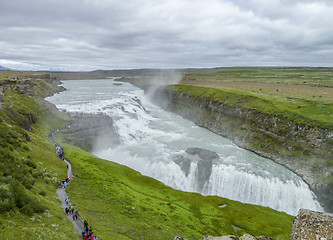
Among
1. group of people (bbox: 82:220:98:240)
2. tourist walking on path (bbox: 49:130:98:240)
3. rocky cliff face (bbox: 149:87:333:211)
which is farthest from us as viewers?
rocky cliff face (bbox: 149:87:333:211)

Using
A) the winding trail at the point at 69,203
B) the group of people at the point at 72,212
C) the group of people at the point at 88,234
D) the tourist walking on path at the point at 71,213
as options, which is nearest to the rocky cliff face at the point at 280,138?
the group of people at the point at 88,234

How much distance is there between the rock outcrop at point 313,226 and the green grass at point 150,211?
16390 millimetres

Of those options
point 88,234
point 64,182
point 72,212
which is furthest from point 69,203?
point 88,234

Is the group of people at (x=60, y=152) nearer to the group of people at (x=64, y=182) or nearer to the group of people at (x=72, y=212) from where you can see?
the group of people at (x=64, y=182)

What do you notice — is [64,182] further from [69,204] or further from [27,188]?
[27,188]

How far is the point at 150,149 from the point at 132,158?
20.4 ft

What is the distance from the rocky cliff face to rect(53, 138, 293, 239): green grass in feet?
58.5

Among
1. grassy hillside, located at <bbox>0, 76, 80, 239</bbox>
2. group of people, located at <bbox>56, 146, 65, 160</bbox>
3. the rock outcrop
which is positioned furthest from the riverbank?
group of people, located at <bbox>56, 146, 65, 160</bbox>

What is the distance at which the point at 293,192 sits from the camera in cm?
4828

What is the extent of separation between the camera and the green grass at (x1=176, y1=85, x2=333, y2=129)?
60.1 meters

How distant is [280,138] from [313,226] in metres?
49.5

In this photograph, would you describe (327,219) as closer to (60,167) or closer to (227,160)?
(227,160)

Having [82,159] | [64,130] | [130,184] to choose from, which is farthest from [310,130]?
[64,130]

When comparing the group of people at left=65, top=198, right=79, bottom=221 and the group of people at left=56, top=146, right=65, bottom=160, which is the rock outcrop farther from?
the group of people at left=56, top=146, right=65, bottom=160
